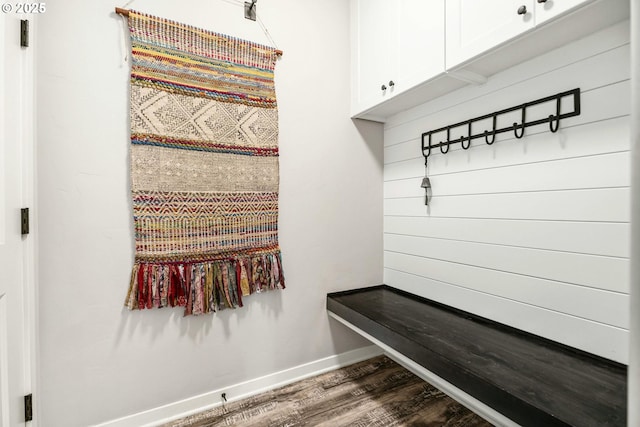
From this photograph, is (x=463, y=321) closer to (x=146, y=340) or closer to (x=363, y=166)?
(x=363, y=166)

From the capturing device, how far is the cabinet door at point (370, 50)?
177cm

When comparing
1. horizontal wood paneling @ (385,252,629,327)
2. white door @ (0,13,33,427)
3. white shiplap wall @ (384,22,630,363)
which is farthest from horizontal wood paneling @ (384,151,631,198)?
white door @ (0,13,33,427)

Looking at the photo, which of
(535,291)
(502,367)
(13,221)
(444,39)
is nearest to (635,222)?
(502,367)

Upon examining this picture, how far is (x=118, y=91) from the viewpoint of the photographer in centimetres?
145

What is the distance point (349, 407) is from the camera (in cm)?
163

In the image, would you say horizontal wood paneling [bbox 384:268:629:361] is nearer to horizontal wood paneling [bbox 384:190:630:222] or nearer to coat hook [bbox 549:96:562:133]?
horizontal wood paneling [bbox 384:190:630:222]

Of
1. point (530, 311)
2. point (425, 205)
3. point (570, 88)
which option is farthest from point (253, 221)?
point (570, 88)

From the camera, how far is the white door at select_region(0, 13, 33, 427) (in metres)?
1.07

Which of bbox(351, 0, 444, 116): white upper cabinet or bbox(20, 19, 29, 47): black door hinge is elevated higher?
bbox(351, 0, 444, 116): white upper cabinet

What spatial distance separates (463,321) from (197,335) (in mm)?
1479

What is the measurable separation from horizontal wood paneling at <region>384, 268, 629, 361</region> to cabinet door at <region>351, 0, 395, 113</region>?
1.27 m

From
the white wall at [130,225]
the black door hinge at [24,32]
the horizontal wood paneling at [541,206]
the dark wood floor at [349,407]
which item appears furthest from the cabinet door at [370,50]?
the dark wood floor at [349,407]

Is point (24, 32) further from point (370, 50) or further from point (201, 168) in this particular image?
point (370, 50)

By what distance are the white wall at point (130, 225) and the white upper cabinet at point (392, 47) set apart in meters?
A: 0.14
